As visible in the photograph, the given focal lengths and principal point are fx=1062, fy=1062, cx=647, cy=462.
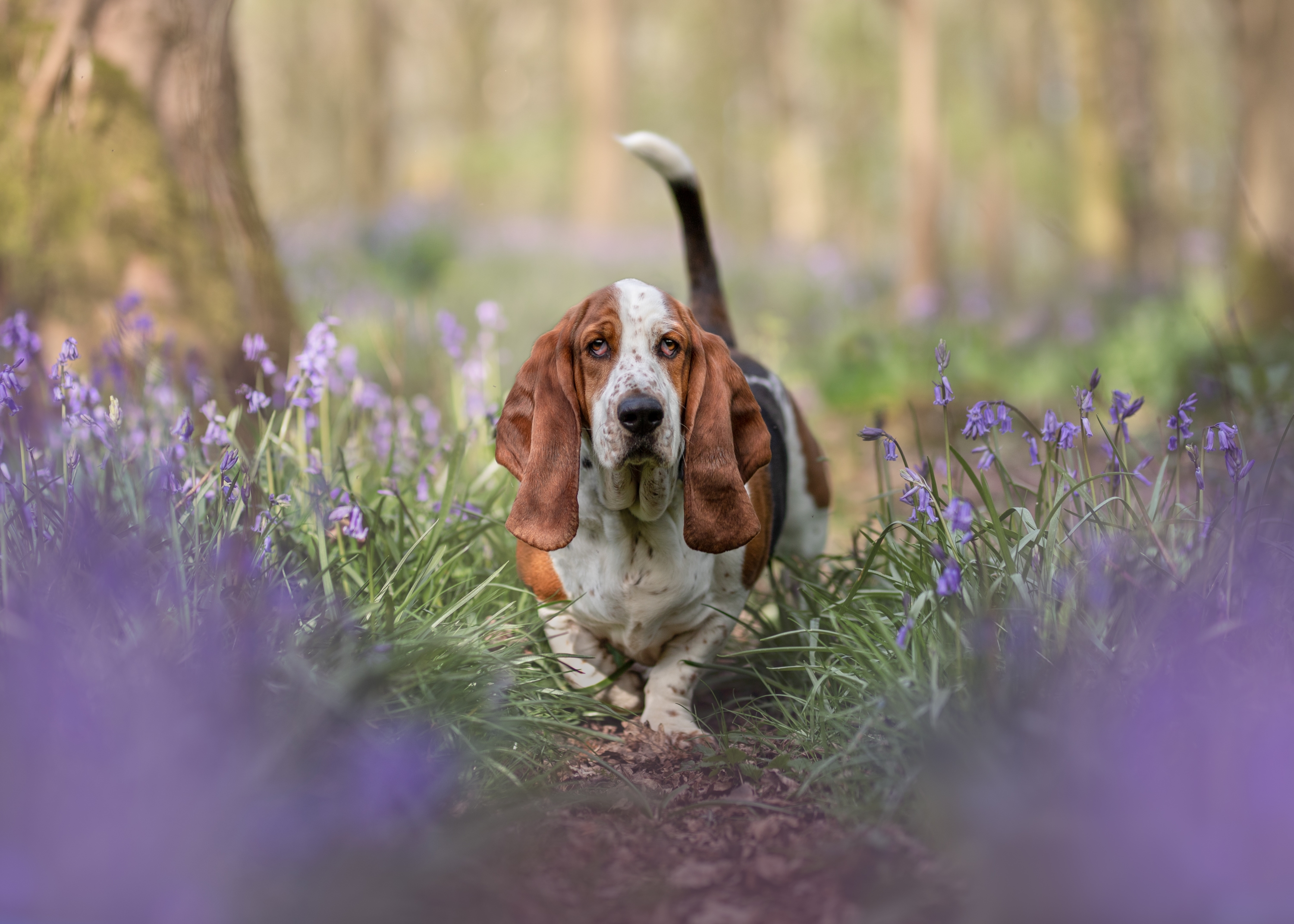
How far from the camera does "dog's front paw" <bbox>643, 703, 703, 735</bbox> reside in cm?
292

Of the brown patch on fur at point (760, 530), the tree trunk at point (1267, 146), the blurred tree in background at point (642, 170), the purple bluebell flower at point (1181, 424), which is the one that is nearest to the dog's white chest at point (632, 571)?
the brown patch on fur at point (760, 530)

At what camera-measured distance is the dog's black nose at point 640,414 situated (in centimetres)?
250

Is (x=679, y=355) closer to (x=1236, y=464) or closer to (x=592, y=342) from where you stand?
(x=592, y=342)

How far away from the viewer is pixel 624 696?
10.3 feet

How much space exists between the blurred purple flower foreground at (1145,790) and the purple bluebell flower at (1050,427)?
52 centimetres

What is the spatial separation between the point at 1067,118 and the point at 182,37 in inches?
956

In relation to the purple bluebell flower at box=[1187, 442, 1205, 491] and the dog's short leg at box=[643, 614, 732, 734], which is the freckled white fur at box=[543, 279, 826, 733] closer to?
the dog's short leg at box=[643, 614, 732, 734]

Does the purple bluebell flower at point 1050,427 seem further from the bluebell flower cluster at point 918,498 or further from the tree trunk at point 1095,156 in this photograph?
the tree trunk at point 1095,156

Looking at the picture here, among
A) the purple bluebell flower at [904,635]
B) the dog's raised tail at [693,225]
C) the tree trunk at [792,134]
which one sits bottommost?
the purple bluebell flower at [904,635]

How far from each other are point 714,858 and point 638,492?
0.95 metres

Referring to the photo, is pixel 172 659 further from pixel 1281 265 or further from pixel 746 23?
pixel 746 23

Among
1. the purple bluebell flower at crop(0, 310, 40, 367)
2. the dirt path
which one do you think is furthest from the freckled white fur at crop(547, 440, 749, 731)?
Answer: the purple bluebell flower at crop(0, 310, 40, 367)

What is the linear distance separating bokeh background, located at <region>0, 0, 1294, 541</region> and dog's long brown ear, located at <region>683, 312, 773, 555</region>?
53cm

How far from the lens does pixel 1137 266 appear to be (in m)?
10.1
